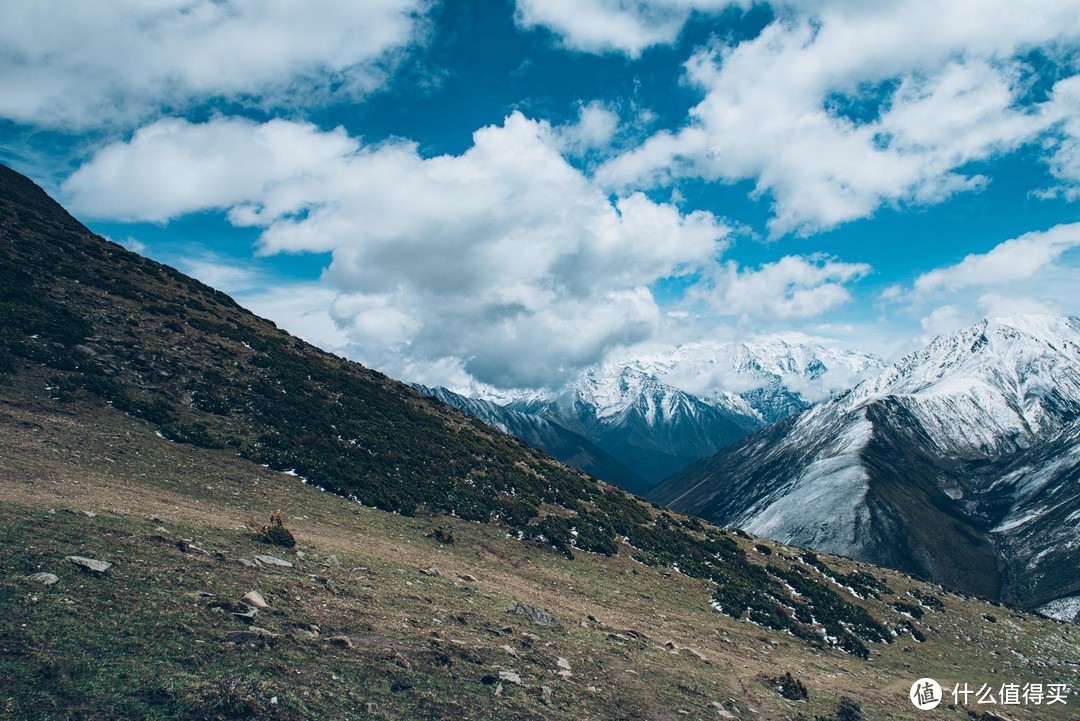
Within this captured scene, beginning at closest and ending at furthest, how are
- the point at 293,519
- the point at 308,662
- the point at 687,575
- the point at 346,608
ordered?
the point at 308,662 < the point at 346,608 < the point at 293,519 < the point at 687,575

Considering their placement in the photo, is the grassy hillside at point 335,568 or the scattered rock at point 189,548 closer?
the grassy hillside at point 335,568

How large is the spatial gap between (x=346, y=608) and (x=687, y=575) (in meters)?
26.3

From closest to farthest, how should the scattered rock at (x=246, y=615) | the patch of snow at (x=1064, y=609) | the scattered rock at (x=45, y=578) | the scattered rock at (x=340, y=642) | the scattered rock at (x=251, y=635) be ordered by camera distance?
the scattered rock at (x=45, y=578) → the scattered rock at (x=251, y=635) → the scattered rock at (x=246, y=615) → the scattered rock at (x=340, y=642) → the patch of snow at (x=1064, y=609)

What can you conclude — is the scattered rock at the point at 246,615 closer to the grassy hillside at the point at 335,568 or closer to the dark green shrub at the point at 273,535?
the grassy hillside at the point at 335,568

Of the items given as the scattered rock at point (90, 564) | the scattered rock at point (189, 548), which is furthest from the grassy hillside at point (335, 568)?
the scattered rock at point (90, 564)

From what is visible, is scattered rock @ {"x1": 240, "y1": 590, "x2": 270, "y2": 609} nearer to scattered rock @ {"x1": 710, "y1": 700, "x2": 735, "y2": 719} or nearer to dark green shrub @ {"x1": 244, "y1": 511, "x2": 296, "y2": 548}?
dark green shrub @ {"x1": 244, "y1": 511, "x2": 296, "y2": 548}

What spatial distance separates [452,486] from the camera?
38469 millimetres

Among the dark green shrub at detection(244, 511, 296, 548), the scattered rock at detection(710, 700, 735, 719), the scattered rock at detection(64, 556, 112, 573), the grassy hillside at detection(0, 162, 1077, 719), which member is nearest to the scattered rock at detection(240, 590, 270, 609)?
the grassy hillside at detection(0, 162, 1077, 719)

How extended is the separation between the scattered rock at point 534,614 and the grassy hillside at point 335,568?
603 millimetres

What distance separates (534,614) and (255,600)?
10.7 metres

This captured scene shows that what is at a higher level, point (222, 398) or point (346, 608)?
point (222, 398)

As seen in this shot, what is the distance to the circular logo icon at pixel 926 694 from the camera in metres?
25.8

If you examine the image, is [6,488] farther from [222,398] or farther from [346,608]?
[222,398]

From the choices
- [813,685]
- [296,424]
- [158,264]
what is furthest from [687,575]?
[158,264]
